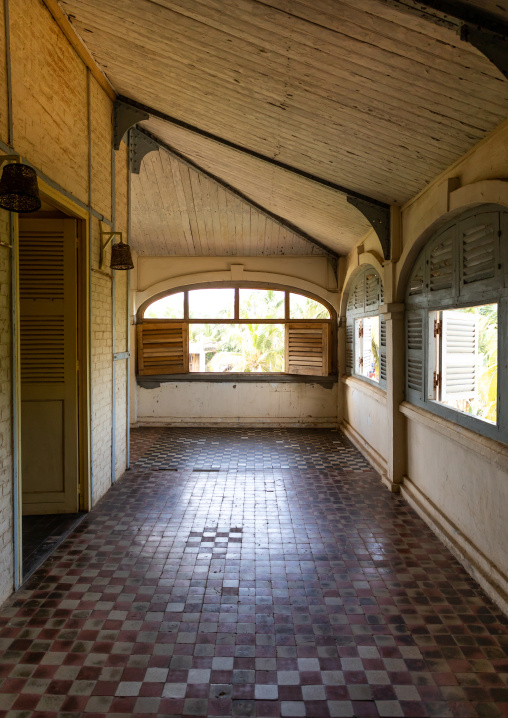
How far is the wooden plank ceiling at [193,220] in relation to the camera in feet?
24.5

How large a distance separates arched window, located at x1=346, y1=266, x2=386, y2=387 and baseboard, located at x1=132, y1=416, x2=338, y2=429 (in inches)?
49.5

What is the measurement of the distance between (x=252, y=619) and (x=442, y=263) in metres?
3.51

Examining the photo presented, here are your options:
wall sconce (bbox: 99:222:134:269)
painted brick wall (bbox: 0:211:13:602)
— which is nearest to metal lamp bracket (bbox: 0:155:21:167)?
painted brick wall (bbox: 0:211:13:602)

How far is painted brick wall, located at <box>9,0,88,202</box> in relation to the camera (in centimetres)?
343

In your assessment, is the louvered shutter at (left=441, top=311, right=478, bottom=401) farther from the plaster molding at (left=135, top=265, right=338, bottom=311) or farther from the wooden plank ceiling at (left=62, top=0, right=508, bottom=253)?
the plaster molding at (left=135, top=265, right=338, bottom=311)

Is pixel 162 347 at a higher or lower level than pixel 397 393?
higher

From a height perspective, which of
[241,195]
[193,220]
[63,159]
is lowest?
[63,159]

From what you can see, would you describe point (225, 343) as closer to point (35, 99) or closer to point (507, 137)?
point (35, 99)

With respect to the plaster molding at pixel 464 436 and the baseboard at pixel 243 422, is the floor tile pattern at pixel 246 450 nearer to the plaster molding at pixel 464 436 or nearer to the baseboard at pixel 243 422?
the baseboard at pixel 243 422

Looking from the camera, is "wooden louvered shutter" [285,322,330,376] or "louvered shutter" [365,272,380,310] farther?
"wooden louvered shutter" [285,322,330,376]

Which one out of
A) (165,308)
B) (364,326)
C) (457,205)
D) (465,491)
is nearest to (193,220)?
(165,308)

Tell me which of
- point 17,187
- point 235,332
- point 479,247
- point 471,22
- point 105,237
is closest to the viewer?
point 471,22

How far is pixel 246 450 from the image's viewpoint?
761cm

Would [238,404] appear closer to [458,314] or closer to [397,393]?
[397,393]
